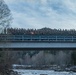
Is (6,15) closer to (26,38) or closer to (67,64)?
(26,38)

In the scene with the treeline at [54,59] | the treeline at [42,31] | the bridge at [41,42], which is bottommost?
the treeline at [54,59]

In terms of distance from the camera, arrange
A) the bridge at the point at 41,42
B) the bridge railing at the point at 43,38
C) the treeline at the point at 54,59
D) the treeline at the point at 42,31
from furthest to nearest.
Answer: the treeline at the point at 54,59 → the treeline at the point at 42,31 → the bridge railing at the point at 43,38 → the bridge at the point at 41,42

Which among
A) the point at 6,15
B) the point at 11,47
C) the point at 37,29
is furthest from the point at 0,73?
the point at 37,29

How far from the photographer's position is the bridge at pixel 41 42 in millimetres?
77062

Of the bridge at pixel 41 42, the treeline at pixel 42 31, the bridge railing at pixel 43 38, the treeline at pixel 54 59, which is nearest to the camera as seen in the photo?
the bridge at pixel 41 42

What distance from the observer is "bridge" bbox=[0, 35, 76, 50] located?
77.1m

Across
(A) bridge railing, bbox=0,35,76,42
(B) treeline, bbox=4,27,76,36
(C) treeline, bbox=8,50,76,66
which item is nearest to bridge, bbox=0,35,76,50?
(A) bridge railing, bbox=0,35,76,42

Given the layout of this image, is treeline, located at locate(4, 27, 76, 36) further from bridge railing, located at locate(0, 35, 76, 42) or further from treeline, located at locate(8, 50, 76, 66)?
treeline, located at locate(8, 50, 76, 66)

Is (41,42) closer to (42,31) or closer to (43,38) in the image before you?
(43,38)

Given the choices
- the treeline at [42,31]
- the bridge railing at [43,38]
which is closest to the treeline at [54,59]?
the treeline at [42,31]

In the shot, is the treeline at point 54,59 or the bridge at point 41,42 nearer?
the bridge at point 41,42

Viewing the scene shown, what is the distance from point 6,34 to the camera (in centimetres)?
7056

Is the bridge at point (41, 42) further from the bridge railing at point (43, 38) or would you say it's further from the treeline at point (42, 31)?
the treeline at point (42, 31)

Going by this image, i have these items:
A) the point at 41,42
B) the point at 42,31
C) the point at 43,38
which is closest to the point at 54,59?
the point at 42,31
